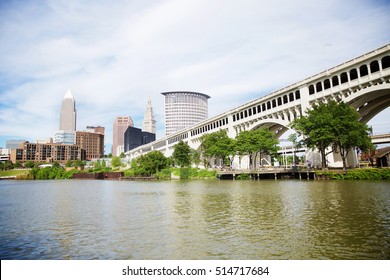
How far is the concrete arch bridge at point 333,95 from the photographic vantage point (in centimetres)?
4809

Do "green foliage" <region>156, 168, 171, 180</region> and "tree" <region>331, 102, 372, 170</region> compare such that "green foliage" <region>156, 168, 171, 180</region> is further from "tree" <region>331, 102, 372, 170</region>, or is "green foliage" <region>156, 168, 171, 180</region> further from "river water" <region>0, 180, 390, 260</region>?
"river water" <region>0, 180, 390, 260</region>

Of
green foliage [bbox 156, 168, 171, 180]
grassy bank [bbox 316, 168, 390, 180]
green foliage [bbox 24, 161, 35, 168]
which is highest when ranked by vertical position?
green foliage [bbox 24, 161, 35, 168]

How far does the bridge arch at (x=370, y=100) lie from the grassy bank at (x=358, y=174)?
13.7m

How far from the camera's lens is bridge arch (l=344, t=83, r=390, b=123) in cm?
4824

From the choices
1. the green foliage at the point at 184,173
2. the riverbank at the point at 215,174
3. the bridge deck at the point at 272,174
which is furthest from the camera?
the green foliage at the point at 184,173

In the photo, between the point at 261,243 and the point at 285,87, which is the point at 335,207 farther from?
the point at 285,87

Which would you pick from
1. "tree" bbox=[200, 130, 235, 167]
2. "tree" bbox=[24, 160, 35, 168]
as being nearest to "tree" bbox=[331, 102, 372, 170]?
"tree" bbox=[200, 130, 235, 167]

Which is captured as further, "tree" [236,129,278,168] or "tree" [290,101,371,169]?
"tree" [236,129,278,168]

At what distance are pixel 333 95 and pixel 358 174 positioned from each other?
59.7 ft

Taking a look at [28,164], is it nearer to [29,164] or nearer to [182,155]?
[29,164]

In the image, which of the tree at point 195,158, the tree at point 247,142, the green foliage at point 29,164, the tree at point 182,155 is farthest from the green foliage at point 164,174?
the green foliage at point 29,164

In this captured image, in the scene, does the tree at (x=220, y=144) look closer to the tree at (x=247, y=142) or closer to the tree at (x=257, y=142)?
the tree at (x=247, y=142)

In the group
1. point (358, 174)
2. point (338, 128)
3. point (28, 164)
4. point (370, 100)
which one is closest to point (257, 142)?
point (338, 128)
